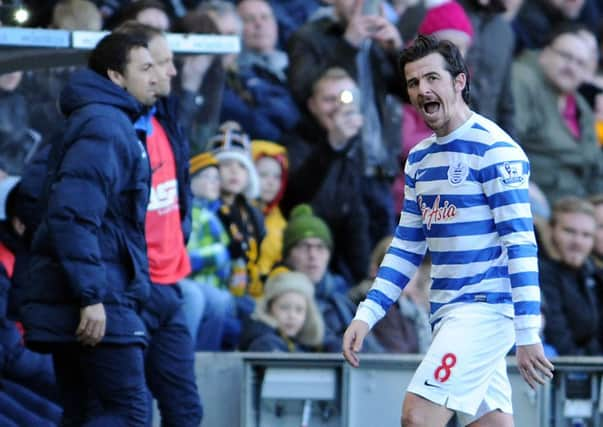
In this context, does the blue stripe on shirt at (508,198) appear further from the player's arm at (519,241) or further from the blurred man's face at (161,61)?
the blurred man's face at (161,61)

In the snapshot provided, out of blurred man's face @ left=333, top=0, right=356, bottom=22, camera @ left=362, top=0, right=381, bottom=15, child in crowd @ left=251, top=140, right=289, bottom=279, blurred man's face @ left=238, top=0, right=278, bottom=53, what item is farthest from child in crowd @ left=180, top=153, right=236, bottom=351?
camera @ left=362, top=0, right=381, bottom=15

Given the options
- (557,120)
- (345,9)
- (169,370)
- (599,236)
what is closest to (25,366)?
(169,370)

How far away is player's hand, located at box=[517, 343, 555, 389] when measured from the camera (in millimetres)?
5664

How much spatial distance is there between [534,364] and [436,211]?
725 millimetres

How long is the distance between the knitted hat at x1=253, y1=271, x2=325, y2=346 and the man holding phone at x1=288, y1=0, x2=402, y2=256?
1.55m

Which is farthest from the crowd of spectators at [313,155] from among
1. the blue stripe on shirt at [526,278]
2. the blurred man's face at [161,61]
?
the blue stripe on shirt at [526,278]

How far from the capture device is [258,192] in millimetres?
10203

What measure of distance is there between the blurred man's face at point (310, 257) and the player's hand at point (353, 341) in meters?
4.07

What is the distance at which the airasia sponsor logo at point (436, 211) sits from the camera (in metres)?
6.03

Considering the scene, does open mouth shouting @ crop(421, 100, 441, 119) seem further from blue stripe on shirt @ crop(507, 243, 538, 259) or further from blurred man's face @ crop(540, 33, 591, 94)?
blurred man's face @ crop(540, 33, 591, 94)

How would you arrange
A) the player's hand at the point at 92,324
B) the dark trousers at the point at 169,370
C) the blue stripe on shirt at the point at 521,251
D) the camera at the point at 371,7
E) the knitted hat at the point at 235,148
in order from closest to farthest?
the blue stripe on shirt at the point at 521,251 < the player's hand at the point at 92,324 < the dark trousers at the point at 169,370 < the knitted hat at the point at 235,148 < the camera at the point at 371,7

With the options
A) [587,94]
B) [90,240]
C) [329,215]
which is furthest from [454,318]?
[587,94]

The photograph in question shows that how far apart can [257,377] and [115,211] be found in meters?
1.79

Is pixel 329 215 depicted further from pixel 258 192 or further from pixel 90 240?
pixel 90 240
